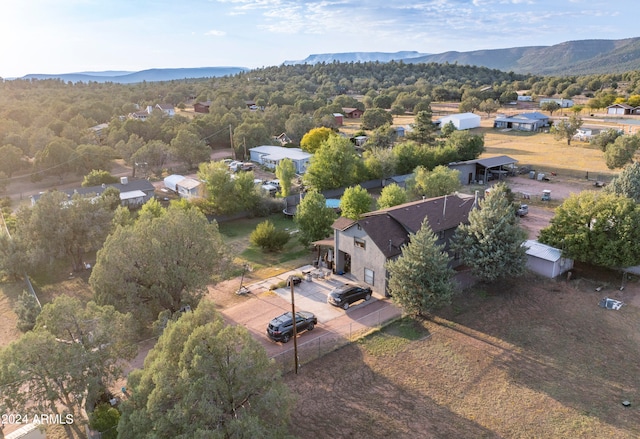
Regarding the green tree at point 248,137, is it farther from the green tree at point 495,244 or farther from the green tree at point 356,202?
the green tree at point 495,244

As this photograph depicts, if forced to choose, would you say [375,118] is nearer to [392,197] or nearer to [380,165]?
[380,165]

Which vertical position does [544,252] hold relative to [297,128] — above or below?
below

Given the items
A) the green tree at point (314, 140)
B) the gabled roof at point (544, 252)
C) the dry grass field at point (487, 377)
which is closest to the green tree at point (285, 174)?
→ the green tree at point (314, 140)

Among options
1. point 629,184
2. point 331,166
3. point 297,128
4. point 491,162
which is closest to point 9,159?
point 297,128

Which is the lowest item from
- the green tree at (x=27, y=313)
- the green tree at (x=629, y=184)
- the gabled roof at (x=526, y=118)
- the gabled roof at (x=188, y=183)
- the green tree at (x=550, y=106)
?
the green tree at (x=27, y=313)

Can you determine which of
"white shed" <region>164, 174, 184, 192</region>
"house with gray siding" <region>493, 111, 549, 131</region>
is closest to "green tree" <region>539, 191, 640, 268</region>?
"white shed" <region>164, 174, 184, 192</region>

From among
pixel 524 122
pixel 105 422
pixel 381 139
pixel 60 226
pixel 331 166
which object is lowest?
pixel 105 422

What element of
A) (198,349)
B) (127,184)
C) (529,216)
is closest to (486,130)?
(529,216)

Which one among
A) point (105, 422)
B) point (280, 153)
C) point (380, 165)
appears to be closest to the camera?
point (105, 422)
